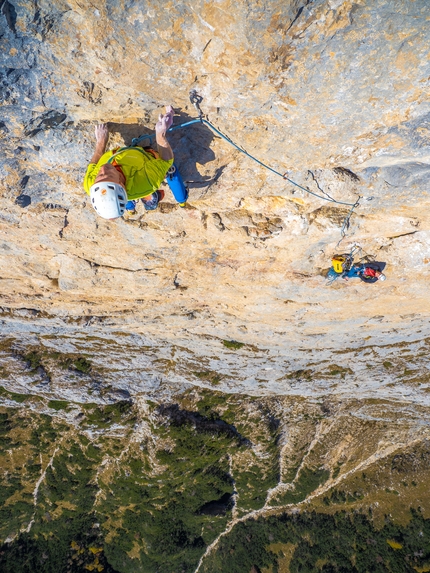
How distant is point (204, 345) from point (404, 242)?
1013 cm

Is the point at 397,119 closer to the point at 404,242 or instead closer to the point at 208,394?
the point at 404,242

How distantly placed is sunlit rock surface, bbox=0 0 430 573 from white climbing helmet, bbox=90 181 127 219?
146cm

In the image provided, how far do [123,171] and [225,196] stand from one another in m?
2.61

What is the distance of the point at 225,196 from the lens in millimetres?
7387

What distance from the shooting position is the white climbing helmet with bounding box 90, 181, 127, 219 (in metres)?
5.20

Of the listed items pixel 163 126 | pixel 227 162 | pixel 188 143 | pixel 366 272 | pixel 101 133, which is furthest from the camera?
pixel 366 272

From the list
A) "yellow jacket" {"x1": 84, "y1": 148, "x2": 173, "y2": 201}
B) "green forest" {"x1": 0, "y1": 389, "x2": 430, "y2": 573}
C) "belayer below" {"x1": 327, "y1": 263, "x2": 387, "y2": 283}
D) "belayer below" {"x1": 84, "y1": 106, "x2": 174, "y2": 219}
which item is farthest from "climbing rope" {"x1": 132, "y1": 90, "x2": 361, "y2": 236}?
"green forest" {"x1": 0, "y1": 389, "x2": 430, "y2": 573}

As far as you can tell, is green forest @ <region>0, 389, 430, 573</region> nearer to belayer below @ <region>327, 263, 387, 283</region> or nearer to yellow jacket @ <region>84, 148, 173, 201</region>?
belayer below @ <region>327, 263, 387, 283</region>

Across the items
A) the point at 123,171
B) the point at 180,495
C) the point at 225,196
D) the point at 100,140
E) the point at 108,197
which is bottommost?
the point at 180,495

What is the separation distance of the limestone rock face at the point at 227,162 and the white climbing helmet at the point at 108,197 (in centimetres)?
148

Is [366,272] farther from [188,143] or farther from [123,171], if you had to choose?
[123,171]

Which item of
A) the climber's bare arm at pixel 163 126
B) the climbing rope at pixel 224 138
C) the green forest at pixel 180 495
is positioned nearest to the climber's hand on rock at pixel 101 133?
the climbing rope at pixel 224 138

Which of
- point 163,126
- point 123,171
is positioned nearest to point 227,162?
point 163,126

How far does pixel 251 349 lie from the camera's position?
15.7 metres
